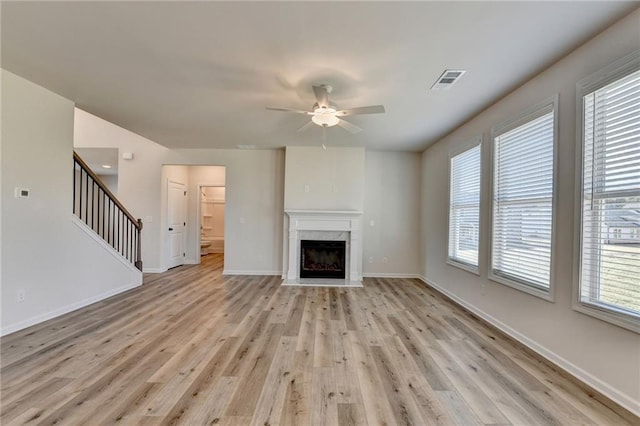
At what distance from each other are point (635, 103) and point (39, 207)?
5.58 meters

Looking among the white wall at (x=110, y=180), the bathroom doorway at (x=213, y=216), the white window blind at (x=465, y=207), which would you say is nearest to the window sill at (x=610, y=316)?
the white window blind at (x=465, y=207)

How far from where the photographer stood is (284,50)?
7.59 feet

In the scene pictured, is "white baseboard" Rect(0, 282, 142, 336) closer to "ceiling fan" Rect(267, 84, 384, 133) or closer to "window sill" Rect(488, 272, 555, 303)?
"ceiling fan" Rect(267, 84, 384, 133)

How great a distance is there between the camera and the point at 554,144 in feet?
8.14

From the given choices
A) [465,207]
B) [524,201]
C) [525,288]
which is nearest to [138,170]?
[465,207]

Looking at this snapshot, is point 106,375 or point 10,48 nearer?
point 106,375

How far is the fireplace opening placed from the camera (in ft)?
18.6

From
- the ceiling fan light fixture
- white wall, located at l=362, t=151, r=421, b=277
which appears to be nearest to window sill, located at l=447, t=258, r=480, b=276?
white wall, located at l=362, t=151, r=421, b=277

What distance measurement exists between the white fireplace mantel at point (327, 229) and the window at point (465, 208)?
5.69 feet

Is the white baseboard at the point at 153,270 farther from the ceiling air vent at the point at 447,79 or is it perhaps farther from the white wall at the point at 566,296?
the ceiling air vent at the point at 447,79

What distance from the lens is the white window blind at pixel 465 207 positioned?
3885 mm

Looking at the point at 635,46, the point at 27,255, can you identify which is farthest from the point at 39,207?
the point at 635,46

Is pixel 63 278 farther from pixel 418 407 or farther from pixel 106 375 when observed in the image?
pixel 418 407

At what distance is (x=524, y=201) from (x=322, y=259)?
3.76 meters
